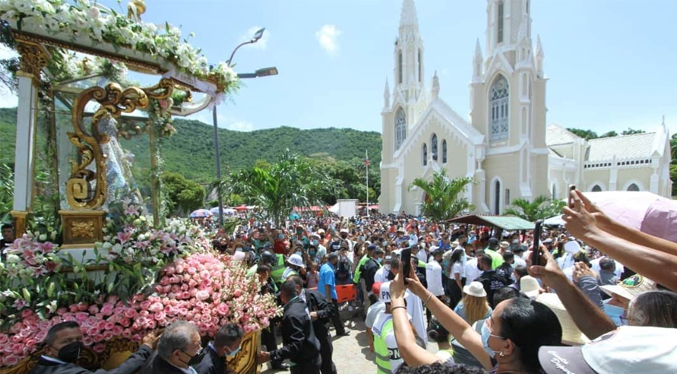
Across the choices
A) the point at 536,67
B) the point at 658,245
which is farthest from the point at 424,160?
the point at 658,245

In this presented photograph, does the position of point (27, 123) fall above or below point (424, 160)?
below

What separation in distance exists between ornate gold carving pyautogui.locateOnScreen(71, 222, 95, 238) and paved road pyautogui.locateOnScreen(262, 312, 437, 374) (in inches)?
149

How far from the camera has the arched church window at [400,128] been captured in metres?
42.2

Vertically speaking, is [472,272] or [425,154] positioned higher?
[425,154]

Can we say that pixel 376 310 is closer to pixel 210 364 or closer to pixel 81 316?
pixel 210 364

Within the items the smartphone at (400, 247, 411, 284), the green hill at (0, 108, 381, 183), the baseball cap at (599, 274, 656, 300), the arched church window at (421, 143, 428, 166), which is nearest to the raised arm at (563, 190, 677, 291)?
the smartphone at (400, 247, 411, 284)

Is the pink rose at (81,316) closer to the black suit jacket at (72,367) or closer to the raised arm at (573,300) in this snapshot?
the black suit jacket at (72,367)

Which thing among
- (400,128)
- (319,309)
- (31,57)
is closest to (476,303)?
(319,309)

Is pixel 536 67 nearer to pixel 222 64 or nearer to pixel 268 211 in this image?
pixel 268 211

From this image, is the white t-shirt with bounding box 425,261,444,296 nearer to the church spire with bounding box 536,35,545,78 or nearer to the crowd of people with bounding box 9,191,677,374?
the crowd of people with bounding box 9,191,677,374

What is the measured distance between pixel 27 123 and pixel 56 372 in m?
1.79

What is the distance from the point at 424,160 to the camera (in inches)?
1491

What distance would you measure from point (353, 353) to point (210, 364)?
407 centimetres

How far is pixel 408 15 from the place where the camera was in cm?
4172
